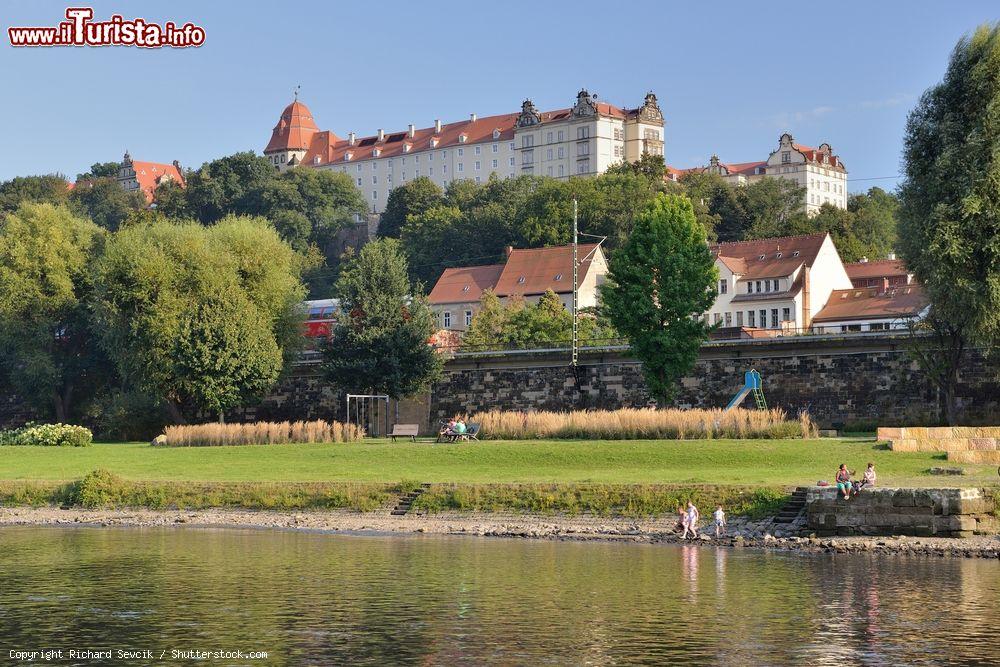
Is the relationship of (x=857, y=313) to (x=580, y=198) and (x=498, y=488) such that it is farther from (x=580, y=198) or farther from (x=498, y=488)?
(x=498, y=488)

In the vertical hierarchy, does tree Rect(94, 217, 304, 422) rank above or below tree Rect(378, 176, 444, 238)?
below

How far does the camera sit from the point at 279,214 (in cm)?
16200

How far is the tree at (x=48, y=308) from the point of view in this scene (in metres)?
76.2

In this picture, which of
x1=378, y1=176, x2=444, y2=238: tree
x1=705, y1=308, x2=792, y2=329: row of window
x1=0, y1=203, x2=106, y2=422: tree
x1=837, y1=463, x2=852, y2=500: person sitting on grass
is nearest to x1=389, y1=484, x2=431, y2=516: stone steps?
x1=837, y1=463, x2=852, y2=500: person sitting on grass

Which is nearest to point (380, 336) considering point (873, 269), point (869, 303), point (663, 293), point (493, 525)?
point (663, 293)

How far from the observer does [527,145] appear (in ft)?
587

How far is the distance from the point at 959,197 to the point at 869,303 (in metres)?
52.1

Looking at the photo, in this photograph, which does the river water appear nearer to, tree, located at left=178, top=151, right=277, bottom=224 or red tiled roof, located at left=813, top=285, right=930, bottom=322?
red tiled roof, located at left=813, top=285, right=930, bottom=322

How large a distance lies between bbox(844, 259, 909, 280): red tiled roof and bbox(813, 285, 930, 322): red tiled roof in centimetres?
984

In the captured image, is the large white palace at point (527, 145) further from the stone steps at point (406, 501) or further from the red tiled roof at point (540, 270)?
the stone steps at point (406, 501)

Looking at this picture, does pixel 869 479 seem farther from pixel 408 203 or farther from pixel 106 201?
pixel 106 201

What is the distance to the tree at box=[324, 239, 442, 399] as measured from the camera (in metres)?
66.2

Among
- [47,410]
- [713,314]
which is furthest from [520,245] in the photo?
[47,410]

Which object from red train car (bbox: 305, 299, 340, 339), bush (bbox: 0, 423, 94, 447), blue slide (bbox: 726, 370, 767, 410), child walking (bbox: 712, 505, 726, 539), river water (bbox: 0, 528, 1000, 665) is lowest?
river water (bbox: 0, 528, 1000, 665)
